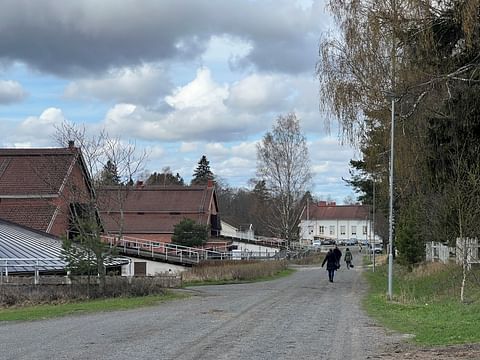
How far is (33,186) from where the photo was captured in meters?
43.3

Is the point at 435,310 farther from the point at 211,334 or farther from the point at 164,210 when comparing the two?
the point at 164,210

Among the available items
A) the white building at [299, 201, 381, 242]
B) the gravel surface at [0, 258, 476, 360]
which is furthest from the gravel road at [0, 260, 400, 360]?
the white building at [299, 201, 381, 242]

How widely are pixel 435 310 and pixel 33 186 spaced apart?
3136 cm

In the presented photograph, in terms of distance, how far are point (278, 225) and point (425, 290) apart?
4555 cm

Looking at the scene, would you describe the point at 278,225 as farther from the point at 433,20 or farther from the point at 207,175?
the point at 207,175

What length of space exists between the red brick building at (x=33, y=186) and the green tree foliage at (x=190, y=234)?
52.7 feet

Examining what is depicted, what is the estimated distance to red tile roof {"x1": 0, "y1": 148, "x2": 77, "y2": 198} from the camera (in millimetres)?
40500

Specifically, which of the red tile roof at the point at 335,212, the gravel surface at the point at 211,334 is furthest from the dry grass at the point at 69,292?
the red tile roof at the point at 335,212

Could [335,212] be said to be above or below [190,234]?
above

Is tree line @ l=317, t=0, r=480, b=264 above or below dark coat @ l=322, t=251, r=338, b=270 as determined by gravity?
above

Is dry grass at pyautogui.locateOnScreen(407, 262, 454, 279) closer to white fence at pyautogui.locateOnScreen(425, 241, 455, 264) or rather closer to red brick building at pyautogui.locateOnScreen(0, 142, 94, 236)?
white fence at pyautogui.locateOnScreen(425, 241, 455, 264)

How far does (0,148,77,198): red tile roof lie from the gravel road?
21.1 meters

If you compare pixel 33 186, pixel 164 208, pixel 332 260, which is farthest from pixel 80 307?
pixel 164 208

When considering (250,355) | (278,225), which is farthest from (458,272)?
(278,225)
